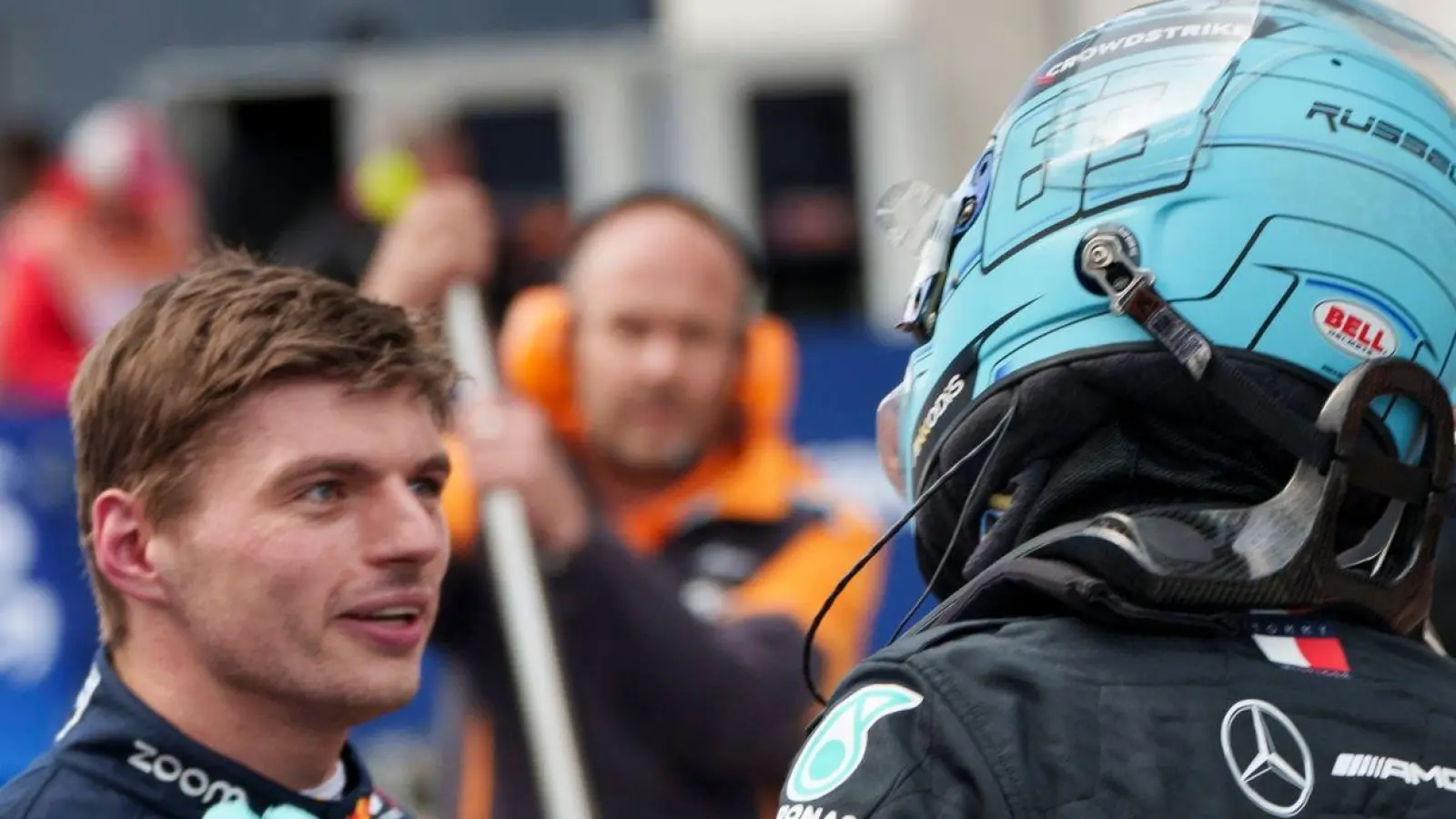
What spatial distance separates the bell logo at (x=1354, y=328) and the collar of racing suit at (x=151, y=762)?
1.11m

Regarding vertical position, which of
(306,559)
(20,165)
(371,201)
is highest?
(306,559)

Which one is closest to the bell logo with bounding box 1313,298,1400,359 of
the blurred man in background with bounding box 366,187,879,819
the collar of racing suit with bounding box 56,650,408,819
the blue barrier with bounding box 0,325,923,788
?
the collar of racing suit with bounding box 56,650,408,819

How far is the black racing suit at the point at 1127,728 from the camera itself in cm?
170

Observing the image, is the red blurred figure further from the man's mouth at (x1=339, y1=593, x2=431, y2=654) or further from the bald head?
the man's mouth at (x1=339, y1=593, x2=431, y2=654)

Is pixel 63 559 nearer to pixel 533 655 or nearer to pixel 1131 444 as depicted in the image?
pixel 533 655

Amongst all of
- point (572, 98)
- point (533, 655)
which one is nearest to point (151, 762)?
point (533, 655)

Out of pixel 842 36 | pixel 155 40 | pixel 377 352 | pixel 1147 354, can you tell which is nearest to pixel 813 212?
pixel 842 36

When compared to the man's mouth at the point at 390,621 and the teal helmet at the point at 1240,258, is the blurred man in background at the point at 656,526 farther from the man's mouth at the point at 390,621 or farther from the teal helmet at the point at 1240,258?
the teal helmet at the point at 1240,258

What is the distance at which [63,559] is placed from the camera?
5320mm

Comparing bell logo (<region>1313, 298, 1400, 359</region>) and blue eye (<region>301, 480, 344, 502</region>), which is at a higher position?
bell logo (<region>1313, 298, 1400, 359</region>)

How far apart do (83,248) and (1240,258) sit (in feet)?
18.5

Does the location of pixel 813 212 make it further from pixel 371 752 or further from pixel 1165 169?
pixel 1165 169

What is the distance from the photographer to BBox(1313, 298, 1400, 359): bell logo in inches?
74.2

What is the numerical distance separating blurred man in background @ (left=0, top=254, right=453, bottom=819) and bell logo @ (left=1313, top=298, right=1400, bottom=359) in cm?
99
